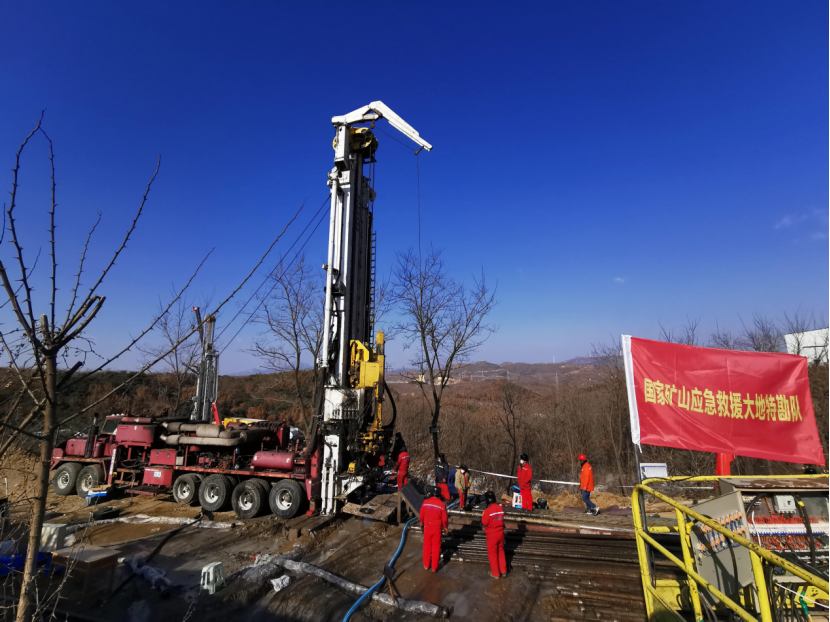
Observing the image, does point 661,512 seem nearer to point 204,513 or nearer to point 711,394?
point 711,394

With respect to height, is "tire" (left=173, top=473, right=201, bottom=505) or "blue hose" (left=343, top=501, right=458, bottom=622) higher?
"tire" (left=173, top=473, right=201, bottom=505)

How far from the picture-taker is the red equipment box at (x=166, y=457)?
1274 centimetres

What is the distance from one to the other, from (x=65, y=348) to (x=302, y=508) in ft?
32.5

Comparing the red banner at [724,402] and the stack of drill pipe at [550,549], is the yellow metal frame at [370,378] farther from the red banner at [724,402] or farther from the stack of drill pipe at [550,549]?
the red banner at [724,402]

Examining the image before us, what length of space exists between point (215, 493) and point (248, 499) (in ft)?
3.89

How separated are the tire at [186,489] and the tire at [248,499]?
163 centimetres

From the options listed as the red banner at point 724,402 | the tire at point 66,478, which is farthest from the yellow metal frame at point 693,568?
the tire at point 66,478

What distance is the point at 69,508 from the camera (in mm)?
13164

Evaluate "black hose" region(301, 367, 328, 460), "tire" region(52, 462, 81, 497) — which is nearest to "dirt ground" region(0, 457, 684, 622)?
"black hose" region(301, 367, 328, 460)

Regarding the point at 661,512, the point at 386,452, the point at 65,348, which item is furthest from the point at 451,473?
the point at 65,348

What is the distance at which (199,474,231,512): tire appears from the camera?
1155 centimetres

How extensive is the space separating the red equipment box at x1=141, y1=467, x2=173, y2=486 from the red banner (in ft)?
42.3

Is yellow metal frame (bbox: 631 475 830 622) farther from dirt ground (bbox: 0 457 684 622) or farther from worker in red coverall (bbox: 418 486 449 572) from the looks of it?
worker in red coverall (bbox: 418 486 449 572)

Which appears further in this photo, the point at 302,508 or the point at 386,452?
the point at 386,452
